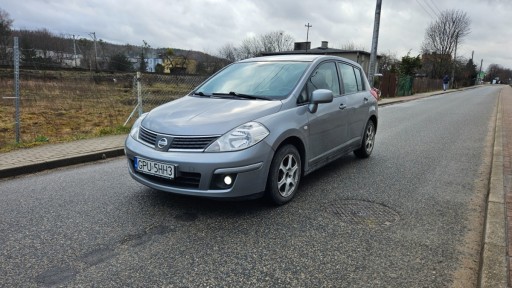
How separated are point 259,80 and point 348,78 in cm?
174

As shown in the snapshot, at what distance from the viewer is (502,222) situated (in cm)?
352

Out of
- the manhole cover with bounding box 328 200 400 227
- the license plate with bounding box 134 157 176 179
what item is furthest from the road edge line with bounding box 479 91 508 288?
the license plate with bounding box 134 157 176 179

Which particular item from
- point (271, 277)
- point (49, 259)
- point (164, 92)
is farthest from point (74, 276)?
point (164, 92)

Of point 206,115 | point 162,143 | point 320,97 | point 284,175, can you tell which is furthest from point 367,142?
point 162,143

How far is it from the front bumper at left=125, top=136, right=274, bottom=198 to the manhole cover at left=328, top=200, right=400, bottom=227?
3.02ft

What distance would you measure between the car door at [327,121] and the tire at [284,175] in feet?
1.22

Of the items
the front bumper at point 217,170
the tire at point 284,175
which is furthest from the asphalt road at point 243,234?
the front bumper at point 217,170

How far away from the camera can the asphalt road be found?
2.67 meters

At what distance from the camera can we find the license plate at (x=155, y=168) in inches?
137

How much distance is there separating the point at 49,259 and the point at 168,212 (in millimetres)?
1184

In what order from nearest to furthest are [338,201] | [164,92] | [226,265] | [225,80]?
[226,265], [338,201], [225,80], [164,92]

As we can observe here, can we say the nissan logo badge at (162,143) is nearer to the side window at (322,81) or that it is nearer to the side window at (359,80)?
the side window at (322,81)

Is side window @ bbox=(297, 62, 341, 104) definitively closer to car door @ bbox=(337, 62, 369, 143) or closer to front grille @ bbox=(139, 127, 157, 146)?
car door @ bbox=(337, 62, 369, 143)

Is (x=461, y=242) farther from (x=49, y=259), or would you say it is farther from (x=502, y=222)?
(x=49, y=259)
